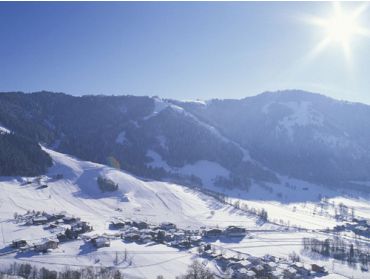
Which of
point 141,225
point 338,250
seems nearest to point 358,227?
point 338,250

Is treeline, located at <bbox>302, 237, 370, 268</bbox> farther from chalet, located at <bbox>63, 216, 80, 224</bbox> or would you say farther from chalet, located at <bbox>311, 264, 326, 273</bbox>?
chalet, located at <bbox>63, 216, 80, 224</bbox>

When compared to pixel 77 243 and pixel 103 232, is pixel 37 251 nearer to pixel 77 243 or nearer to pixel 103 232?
pixel 77 243

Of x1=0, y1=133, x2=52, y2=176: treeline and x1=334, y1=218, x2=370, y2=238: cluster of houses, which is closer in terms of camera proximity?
x1=334, y1=218, x2=370, y2=238: cluster of houses

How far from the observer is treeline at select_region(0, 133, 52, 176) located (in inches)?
6565

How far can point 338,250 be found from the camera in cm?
10881

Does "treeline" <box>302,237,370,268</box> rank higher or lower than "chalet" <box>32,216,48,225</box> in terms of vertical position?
higher

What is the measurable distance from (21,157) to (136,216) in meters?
65.0

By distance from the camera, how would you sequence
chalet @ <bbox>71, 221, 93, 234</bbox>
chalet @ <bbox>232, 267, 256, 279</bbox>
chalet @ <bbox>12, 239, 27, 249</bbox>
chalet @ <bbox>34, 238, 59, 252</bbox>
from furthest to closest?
1. chalet @ <bbox>71, 221, 93, 234</bbox>
2. chalet @ <bbox>12, 239, 27, 249</bbox>
3. chalet @ <bbox>34, 238, 59, 252</bbox>
4. chalet @ <bbox>232, 267, 256, 279</bbox>

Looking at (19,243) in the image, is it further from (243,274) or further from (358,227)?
(358,227)

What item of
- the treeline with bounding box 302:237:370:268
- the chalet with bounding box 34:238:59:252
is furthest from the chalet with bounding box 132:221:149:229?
the treeline with bounding box 302:237:370:268

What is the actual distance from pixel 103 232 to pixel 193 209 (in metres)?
Answer: 49.3

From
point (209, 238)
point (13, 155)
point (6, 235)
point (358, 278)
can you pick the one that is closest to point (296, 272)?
point (358, 278)

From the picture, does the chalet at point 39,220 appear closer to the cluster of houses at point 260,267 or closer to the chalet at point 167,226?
the chalet at point 167,226

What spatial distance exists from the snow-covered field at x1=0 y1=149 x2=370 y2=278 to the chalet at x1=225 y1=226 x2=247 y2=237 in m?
2.85
